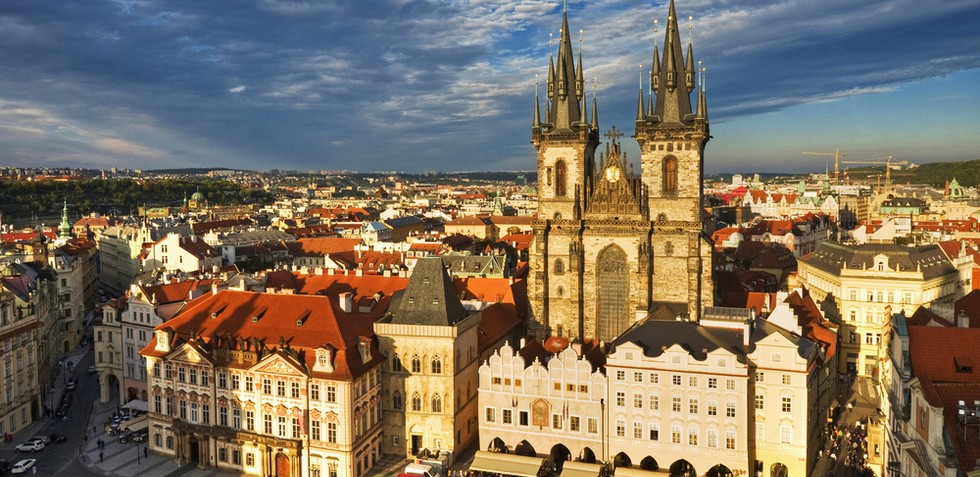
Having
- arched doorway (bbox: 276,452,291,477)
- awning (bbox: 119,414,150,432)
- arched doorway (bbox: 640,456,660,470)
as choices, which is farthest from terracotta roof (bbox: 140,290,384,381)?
arched doorway (bbox: 640,456,660,470)

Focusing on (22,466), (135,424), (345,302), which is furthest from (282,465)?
(22,466)

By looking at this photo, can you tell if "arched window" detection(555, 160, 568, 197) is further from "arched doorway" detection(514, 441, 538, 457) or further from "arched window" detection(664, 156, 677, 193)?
"arched doorway" detection(514, 441, 538, 457)

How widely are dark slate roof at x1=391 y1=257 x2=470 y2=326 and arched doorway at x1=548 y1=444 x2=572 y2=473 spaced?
13017 millimetres

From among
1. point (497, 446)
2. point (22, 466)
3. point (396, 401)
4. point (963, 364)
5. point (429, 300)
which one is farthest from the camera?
point (396, 401)

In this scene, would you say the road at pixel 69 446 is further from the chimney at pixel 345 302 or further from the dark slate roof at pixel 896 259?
the dark slate roof at pixel 896 259

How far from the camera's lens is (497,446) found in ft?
205

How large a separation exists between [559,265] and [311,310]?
91.5 ft

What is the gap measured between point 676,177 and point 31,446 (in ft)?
212

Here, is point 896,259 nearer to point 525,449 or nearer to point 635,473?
point 635,473

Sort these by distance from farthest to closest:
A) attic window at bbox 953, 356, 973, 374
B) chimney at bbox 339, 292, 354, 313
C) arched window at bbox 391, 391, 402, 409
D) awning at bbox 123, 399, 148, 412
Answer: awning at bbox 123, 399, 148, 412 → chimney at bbox 339, 292, 354, 313 → arched window at bbox 391, 391, 402, 409 → attic window at bbox 953, 356, 973, 374

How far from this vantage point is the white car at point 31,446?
66.2 meters

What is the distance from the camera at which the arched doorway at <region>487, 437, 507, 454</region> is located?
61.8m

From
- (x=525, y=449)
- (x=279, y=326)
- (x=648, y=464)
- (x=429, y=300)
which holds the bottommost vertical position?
(x=648, y=464)

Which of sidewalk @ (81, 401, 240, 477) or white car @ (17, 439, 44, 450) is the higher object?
white car @ (17, 439, 44, 450)
